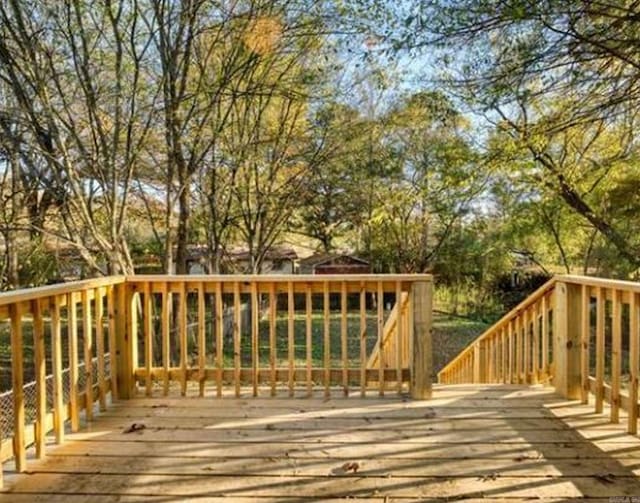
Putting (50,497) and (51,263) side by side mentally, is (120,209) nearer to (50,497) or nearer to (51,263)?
(50,497)

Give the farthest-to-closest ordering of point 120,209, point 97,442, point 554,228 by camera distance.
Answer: point 554,228 < point 120,209 < point 97,442

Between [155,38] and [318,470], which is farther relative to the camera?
[155,38]

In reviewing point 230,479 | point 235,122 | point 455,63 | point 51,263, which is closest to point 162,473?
point 230,479

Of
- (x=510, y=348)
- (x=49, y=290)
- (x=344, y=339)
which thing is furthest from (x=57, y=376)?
(x=510, y=348)

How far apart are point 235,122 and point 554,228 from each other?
9882 millimetres

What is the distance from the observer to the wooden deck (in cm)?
222

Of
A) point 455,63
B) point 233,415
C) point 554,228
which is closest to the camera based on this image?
point 233,415

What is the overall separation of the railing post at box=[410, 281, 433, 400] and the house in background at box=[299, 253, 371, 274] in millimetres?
16057

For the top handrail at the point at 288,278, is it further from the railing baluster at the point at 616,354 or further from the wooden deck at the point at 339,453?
the railing baluster at the point at 616,354

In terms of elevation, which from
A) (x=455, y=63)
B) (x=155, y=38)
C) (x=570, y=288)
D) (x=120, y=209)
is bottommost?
(x=570, y=288)

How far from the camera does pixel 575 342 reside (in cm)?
358

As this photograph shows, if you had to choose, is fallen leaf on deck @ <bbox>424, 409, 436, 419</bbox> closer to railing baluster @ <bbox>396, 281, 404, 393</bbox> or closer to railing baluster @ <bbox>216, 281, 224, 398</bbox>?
railing baluster @ <bbox>396, 281, 404, 393</bbox>

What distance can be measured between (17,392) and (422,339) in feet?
7.94

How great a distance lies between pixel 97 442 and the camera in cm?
277
